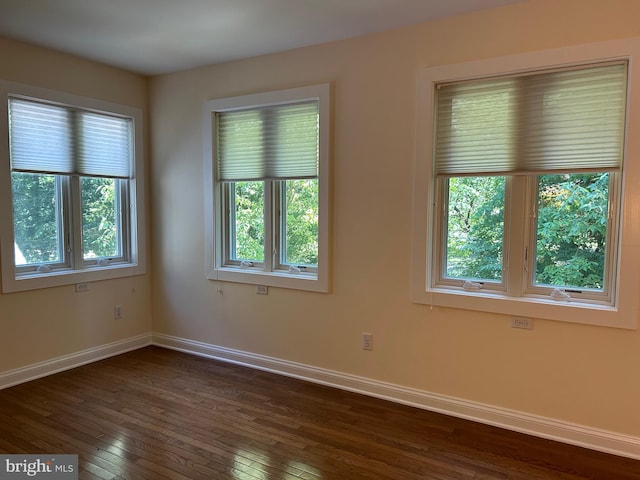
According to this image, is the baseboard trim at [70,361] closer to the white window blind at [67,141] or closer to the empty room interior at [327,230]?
the empty room interior at [327,230]

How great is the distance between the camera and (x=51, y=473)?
89.2 inches

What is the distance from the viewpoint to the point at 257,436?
2.64 metres

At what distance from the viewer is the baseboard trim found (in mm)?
3337

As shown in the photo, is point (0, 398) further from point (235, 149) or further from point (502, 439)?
point (502, 439)

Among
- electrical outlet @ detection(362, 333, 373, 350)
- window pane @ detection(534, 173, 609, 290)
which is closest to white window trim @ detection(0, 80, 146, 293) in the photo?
electrical outlet @ detection(362, 333, 373, 350)

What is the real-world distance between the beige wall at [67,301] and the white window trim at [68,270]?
63 millimetres

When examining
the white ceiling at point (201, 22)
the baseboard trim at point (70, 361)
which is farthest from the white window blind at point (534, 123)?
the baseboard trim at point (70, 361)

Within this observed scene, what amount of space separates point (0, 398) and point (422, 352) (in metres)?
3.11

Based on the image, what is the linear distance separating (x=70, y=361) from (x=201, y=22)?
119 inches

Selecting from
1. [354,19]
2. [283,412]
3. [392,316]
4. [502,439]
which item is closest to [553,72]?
[354,19]

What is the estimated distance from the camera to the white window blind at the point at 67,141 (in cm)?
333

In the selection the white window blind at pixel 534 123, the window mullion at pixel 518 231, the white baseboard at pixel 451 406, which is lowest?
the white baseboard at pixel 451 406
